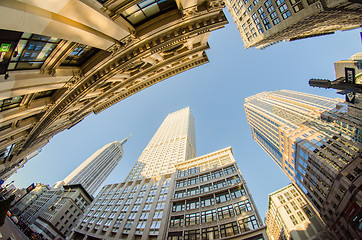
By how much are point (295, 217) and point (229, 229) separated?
58710mm

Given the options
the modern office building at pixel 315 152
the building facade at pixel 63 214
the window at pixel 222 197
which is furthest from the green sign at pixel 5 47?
the building facade at pixel 63 214

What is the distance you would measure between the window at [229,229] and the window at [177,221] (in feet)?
27.1

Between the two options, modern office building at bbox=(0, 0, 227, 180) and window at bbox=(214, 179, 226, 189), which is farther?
window at bbox=(214, 179, 226, 189)

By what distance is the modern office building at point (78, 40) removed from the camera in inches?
317

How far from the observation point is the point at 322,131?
56.4 meters

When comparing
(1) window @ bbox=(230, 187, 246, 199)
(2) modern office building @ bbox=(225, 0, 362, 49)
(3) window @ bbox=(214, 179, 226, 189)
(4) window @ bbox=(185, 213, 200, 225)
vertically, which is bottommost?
(1) window @ bbox=(230, 187, 246, 199)

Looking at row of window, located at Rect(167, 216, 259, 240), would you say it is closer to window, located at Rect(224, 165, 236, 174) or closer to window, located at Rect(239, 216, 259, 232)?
window, located at Rect(239, 216, 259, 232)

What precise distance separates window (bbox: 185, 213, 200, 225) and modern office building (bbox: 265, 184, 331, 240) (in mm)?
51594

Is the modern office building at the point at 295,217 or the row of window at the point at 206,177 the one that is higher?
the row of window at the point at 206,177

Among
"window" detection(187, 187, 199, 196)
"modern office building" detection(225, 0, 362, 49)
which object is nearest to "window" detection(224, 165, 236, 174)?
"window" detection(187, 187, 199, 196)

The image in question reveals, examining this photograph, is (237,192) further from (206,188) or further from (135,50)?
(135,50)

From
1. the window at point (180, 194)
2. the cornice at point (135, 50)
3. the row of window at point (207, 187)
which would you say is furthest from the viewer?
the window at point (180, 194)

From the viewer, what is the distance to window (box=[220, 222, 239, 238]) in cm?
2489

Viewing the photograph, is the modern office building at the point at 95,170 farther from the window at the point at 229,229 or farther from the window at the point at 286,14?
the window at the point at 286,14
